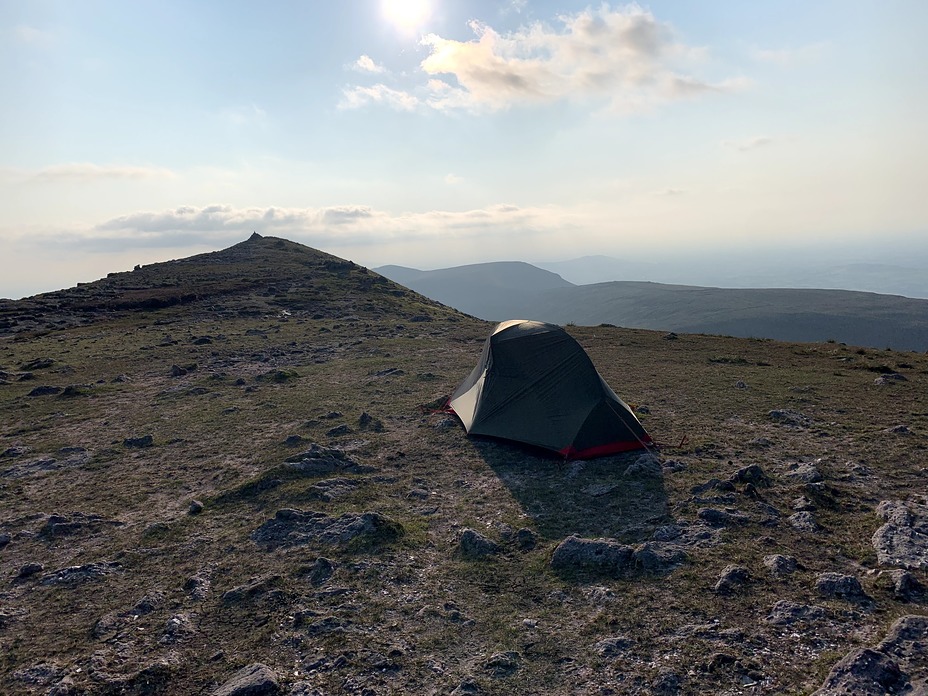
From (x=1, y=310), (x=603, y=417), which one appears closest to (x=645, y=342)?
(x=603, y=417)

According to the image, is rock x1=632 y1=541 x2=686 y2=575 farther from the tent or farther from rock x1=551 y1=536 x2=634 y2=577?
the tent

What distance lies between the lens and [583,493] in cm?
1366

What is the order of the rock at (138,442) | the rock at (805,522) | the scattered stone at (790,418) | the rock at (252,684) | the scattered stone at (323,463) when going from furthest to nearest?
1. the rock at (138,442)
2. the scattered stone at (790,418)
3. the scattered stone at (323,463)
4. the rock at (805,522)
5. the rock at (252,684)

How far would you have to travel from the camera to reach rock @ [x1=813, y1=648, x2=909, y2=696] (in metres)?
6.90

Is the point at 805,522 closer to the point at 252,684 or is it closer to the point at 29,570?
the point at 252,684

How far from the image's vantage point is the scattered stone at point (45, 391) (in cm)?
2480

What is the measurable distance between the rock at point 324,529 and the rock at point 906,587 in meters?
9.35

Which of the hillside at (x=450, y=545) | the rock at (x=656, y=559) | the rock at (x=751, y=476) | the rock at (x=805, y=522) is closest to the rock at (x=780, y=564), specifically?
the hillside at (x=450, y=545)

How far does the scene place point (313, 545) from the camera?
11734 millimetres

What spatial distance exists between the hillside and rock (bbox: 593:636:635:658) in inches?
1.2

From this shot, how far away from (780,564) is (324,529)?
31.2 ft

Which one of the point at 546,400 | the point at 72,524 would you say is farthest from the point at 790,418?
the point at 72,524

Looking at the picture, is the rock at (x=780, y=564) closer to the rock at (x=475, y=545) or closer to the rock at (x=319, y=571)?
the rock at (x=475, y=545)

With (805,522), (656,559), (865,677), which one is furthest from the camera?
(805,522)
